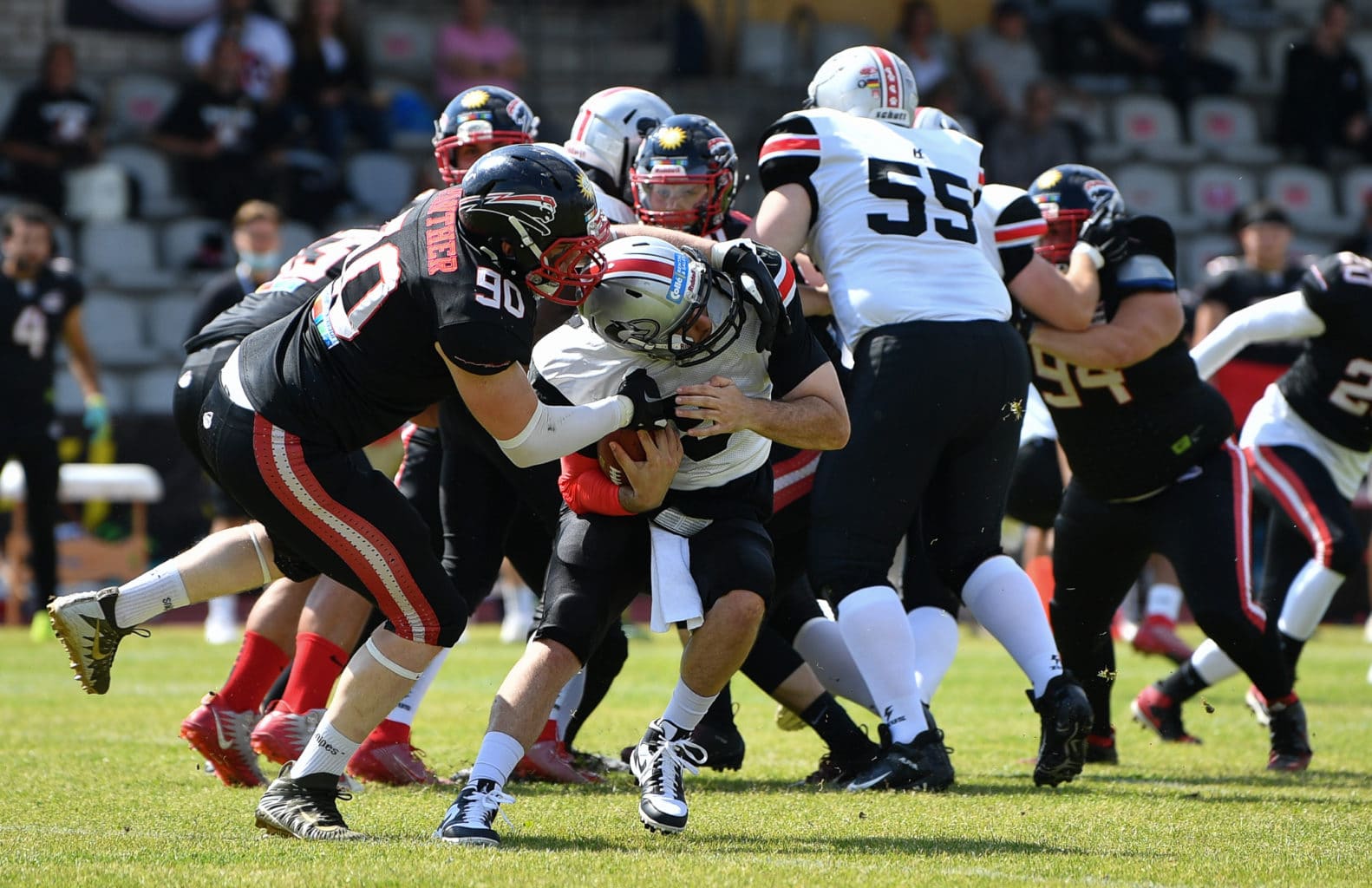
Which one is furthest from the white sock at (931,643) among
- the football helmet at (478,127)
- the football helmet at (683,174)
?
the football helmet at (478,127)

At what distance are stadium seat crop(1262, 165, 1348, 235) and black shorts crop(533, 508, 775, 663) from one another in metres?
12.1

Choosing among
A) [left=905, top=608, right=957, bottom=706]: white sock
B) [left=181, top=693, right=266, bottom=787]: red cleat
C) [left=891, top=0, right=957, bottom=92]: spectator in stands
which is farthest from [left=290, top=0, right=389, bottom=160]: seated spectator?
[left=181, top=693, right=266, bottom=787]: red cleat

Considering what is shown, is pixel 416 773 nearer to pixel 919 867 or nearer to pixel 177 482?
pixel 919 867

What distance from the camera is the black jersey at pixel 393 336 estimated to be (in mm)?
3615

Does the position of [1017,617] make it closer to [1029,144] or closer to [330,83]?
[1029,144]

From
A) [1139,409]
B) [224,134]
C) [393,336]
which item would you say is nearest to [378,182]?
[224,134]

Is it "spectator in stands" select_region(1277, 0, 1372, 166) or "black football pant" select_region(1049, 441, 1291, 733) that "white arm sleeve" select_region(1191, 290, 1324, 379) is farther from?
"spectator in stands" select_region(1277, 0, 1372, 166)

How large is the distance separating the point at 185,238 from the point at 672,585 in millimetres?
9528

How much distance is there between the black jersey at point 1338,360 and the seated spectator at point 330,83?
A: 8258 millimetres

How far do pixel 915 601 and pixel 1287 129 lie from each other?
11293mm

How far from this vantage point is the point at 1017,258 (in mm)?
5176

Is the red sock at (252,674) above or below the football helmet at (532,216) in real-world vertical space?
below

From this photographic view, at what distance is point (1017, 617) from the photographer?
187 inches

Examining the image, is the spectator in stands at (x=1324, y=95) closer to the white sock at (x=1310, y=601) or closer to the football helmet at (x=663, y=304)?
the white sock at (x=1310, y=601)
